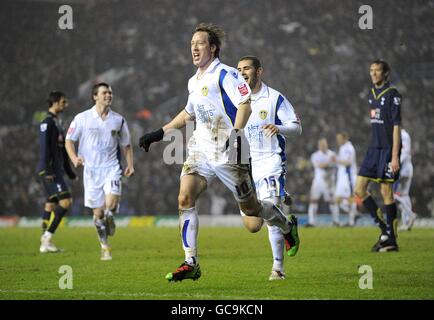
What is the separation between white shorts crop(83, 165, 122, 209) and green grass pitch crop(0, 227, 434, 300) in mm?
949

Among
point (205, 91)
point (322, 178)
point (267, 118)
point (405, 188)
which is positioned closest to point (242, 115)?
point (205, 91)

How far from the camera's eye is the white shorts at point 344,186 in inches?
931

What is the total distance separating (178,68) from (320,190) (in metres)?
7.46

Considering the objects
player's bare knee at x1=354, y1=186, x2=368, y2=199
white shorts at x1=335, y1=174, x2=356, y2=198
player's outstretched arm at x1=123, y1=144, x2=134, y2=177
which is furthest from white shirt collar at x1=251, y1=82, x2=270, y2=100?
white shorts at x1=335, y1=174, x2=356, y2=198

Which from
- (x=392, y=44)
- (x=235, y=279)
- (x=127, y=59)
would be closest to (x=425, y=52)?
(x=392, y=44)

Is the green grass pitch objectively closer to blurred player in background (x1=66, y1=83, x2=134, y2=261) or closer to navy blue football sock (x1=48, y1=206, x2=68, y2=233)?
navy blue football sock (x1=48, y1=206, x2=68, y2=233)

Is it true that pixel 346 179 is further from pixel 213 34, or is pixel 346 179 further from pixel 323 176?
pixel 213 34

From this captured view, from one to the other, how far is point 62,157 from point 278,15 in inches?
553

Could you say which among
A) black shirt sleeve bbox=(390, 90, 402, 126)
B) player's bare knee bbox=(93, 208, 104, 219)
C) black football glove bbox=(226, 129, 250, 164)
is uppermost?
black shirt sleeve bbox=(390, 90, 402, 126)

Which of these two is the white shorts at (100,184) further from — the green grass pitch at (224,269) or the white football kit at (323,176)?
the white football kit at (323,176)

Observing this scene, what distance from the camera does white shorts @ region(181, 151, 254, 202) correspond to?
29.7ft

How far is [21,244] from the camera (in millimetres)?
17609

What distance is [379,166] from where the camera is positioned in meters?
14.2

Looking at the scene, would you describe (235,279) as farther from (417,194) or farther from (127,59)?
(127,59)
